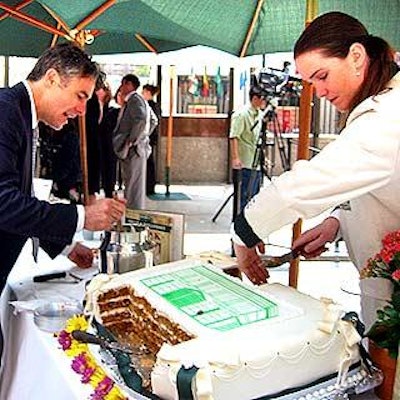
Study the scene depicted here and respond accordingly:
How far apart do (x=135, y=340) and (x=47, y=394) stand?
1.09ft

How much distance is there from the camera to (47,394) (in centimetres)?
139

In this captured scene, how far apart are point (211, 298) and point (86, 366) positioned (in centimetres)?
30

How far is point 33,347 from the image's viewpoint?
1548 millimetres

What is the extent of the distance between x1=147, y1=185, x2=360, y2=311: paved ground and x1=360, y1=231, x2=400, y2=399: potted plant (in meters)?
0.62

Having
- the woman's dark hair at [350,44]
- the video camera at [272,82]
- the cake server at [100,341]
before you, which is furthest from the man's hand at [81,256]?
the video camera at [272,82]

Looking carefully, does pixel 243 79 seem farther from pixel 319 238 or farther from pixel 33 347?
pixel 33 347

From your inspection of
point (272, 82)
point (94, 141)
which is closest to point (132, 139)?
point (94, 141)

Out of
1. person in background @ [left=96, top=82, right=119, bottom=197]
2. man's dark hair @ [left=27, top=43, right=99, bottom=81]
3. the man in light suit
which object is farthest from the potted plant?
the man in light suit

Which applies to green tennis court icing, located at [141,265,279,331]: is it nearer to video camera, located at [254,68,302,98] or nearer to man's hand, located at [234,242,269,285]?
man's hand, located at [234,242,269,285]

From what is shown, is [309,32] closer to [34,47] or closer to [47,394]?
[47,394]

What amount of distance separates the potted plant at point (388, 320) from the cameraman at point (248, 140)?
4346 millimetres

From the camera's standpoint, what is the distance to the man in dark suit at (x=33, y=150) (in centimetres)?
147

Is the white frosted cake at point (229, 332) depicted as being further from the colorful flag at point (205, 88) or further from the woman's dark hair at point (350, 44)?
the colorful flag at point (205, 88)

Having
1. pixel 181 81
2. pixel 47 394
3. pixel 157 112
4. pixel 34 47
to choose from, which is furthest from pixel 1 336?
pixel 181 81
